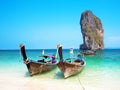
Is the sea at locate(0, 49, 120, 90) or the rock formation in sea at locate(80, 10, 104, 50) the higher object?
the rock formation in sea at locate(80, 10, 104, 50)

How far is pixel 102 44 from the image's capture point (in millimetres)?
105812

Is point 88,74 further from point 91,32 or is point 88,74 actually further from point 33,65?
point 91,32

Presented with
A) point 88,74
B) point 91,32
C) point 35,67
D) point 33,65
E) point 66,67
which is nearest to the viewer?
point 66,67

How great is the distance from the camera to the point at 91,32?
100750 mm

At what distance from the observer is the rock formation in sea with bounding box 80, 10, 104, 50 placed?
96.6 m

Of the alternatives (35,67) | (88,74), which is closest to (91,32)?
(88,74)

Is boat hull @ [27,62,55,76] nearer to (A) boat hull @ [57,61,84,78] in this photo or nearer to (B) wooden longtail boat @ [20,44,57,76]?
(B) wooden longtail boat @ [20,44,57,76]

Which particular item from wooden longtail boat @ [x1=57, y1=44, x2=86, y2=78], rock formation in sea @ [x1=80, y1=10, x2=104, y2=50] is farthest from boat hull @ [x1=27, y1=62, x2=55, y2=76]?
rock formation in sea @ [x1=80, y1=10, x2=104, y2=50]

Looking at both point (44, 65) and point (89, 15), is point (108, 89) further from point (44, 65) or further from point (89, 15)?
point (89, 15)

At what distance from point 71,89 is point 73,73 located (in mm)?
3703

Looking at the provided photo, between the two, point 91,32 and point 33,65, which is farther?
point 91,32

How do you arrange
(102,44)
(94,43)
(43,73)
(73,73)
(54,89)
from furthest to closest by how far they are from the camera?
(102,44) < (94,43) < (43,73) < (73,73) < (54,89)

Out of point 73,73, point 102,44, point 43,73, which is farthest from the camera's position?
point 102,44

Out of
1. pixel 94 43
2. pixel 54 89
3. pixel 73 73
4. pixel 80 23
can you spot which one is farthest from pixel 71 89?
pixel 80 23
